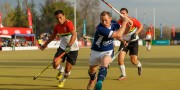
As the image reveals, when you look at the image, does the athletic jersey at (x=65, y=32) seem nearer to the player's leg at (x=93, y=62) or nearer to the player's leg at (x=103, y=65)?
the player's leg at (x=93, y=62)

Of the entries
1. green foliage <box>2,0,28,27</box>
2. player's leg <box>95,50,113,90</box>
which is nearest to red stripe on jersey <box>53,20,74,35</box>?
player's leg <box>95,50,113,90</box>

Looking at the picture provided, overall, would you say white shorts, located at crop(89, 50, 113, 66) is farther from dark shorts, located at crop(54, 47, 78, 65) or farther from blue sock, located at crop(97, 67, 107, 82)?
dark shorts, located at crop(54, 47, 78, 65)

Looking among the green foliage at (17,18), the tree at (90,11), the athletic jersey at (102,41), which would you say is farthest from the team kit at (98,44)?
the tree at (90,11)

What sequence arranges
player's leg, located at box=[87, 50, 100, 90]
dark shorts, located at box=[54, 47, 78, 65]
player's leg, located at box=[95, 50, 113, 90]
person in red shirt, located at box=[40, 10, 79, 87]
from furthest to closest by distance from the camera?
dark shorts, located at box=[54, 47, 78, 65] < person in red shirt, located at box=[40, 10, 79, 87] < player's leg, located at box=[87, 50, 100, 90] < player's leg, located at box=[95, 50, 113, 90]

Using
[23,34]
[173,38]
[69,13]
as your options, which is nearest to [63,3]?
[69,13]

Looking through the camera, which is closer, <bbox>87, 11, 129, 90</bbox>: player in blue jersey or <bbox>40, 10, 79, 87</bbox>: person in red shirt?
<bbox>87, 11, 129, 90</bbox>: player in blue jersey

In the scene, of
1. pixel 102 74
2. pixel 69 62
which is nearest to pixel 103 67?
pixel 102 74

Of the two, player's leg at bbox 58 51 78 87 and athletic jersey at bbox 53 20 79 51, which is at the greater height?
athletic jersey at bbox 53 20 79 51

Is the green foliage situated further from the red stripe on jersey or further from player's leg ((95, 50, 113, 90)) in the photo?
player's leg ((95, 50, 113, 90))

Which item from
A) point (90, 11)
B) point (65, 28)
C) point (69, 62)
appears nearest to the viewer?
point (65, 28)

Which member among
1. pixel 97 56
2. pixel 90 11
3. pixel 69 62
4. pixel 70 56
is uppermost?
pixel 90 11

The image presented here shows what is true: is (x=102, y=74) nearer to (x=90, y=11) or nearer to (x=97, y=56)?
(x=97, y=56)

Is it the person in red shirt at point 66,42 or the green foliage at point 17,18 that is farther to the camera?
the green foliage at point 17,18

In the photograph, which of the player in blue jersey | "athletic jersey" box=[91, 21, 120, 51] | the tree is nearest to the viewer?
the player in blue jersey
